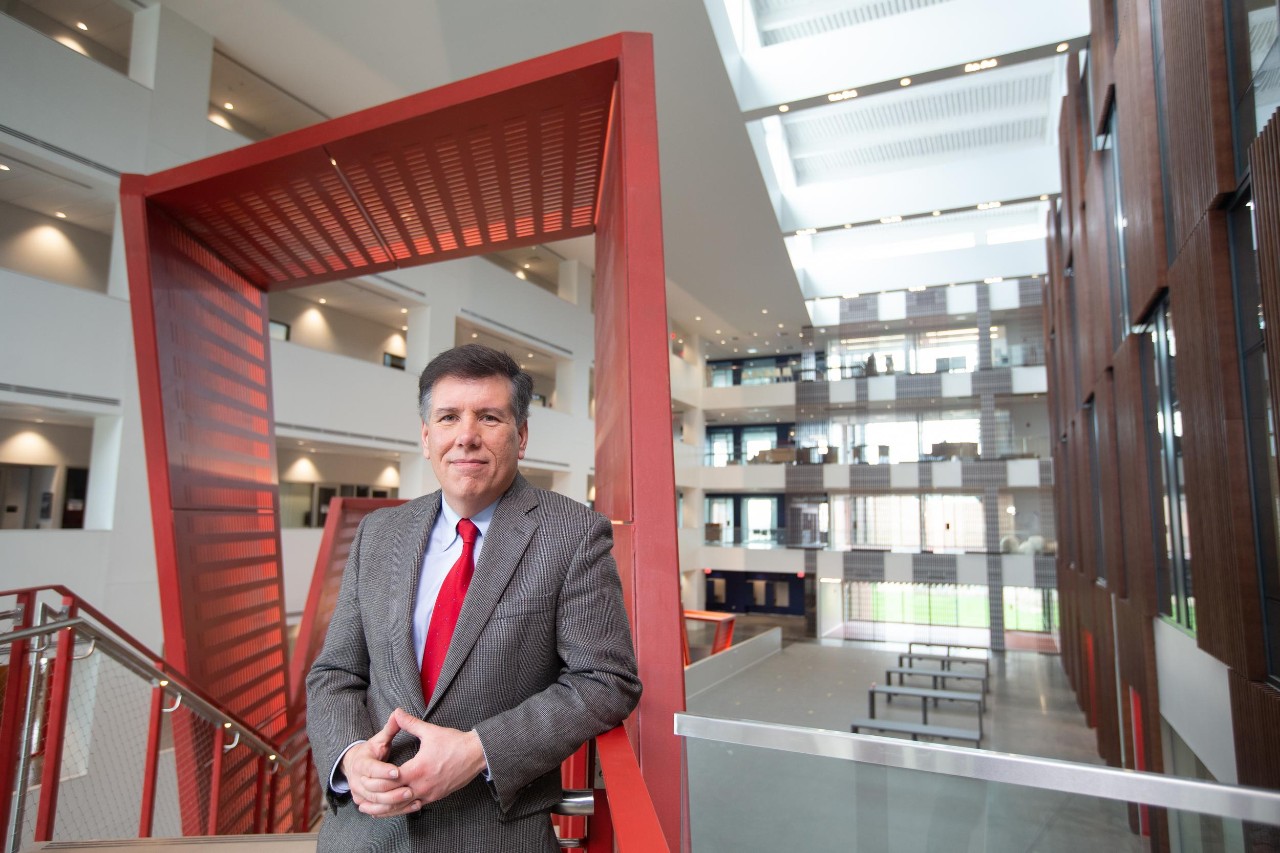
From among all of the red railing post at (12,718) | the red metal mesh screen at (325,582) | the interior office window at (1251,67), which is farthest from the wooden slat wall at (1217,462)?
the red metal mesh screen at (325,582)

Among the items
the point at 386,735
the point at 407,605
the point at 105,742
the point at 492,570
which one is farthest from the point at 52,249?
the point at 386,735

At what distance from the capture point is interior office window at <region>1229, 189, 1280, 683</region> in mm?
3484

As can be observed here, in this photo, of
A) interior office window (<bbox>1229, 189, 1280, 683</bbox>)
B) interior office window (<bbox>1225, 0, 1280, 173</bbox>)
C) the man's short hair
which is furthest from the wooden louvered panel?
the man's short hair

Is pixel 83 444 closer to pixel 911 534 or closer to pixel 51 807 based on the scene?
pixel 51 807

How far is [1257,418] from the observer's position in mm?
3619

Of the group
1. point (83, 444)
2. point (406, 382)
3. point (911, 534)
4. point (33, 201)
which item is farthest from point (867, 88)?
point (911, 534)

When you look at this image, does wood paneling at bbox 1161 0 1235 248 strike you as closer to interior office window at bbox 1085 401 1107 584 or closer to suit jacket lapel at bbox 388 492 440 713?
suit jacket lapel at bbox 388 492 440 713

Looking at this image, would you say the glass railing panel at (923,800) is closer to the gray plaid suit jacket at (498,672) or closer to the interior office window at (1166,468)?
the gray plaid suit jacket at (498,672)

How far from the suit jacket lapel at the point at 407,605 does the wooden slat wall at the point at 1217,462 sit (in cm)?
397

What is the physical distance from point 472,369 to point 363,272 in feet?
13.4

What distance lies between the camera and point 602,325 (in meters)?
4.05

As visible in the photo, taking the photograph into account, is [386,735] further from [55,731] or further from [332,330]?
[332,330]

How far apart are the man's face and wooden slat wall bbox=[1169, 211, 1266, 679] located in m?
3.85

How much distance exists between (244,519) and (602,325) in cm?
324
